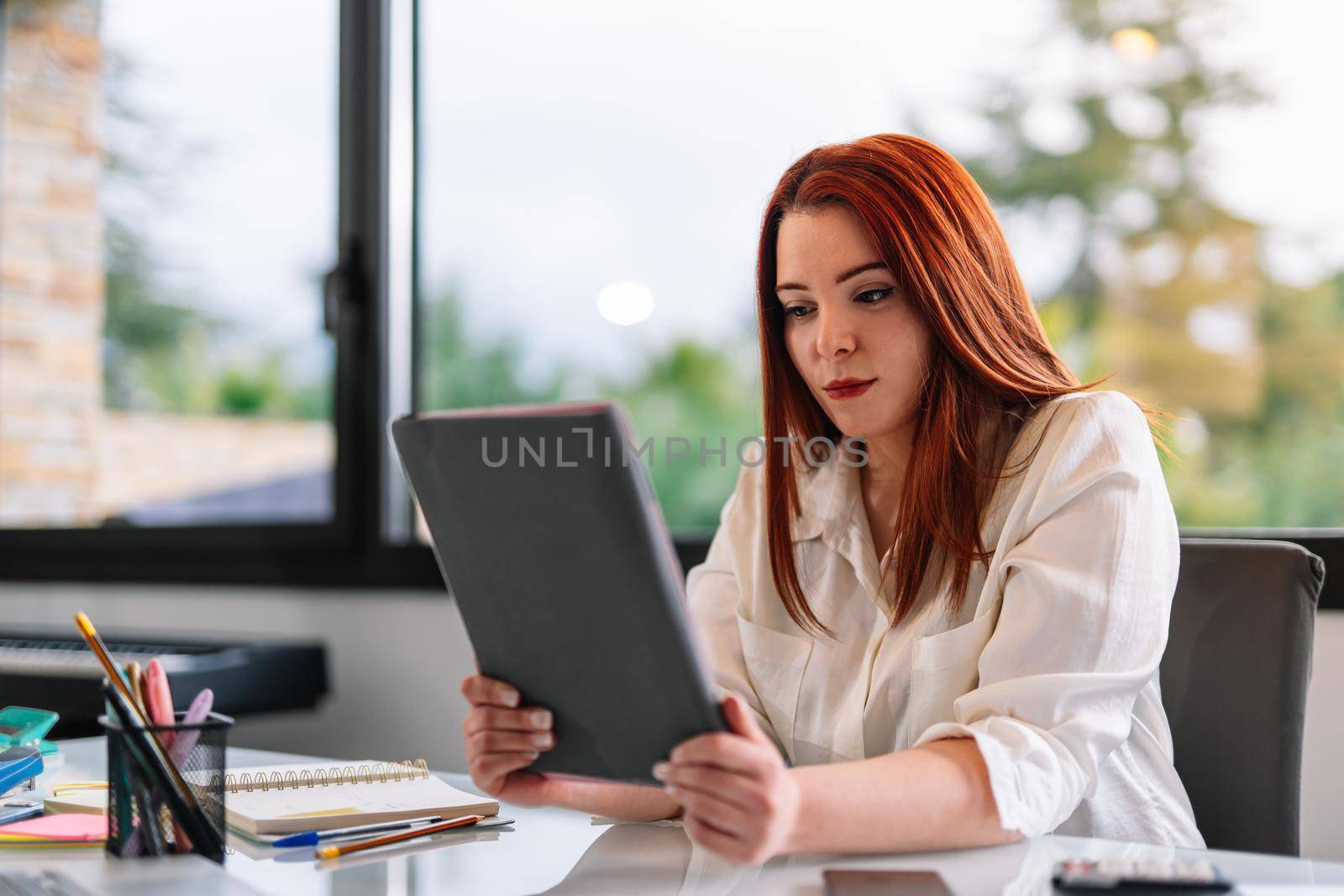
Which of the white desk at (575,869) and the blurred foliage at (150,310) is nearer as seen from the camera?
the white desk at (575,869)

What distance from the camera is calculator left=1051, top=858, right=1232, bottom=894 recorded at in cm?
76

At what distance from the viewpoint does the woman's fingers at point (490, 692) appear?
0.95 metres

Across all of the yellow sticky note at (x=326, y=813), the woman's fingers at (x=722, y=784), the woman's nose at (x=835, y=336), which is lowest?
the yellow sticky note at (x=326, y=813)

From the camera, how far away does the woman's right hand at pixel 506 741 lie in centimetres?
95

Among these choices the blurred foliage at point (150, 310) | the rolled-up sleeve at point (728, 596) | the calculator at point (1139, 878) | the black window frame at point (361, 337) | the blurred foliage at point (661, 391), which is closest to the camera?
the calculator at point (1139, 878)

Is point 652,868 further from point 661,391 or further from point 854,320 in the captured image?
point 661,391

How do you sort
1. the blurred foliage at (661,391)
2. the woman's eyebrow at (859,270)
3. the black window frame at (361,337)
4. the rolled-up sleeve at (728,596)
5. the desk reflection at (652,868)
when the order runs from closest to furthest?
1. the desk reflection at (652,868)
2. the woman's eyebrow at (859,270)
3. the rolled-up sleeve at (728,596)
4. the blurred foliage at (661,391)
5. the black window frame at (361,337)

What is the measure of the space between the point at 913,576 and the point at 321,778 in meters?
0.60

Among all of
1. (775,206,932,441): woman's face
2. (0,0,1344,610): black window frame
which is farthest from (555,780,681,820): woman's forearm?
(0,0,1344,610): black window frame

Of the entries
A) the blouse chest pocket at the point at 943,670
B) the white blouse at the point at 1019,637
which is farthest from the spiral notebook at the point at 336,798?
the blouse chest pocket at the point at 943,670

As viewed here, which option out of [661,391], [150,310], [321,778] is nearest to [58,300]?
[150,310]

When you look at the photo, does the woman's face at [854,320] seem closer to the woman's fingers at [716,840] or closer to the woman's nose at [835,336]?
the woman's nose at [835,336]

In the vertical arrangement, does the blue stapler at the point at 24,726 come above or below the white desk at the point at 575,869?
above

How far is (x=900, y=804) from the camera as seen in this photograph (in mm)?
892
